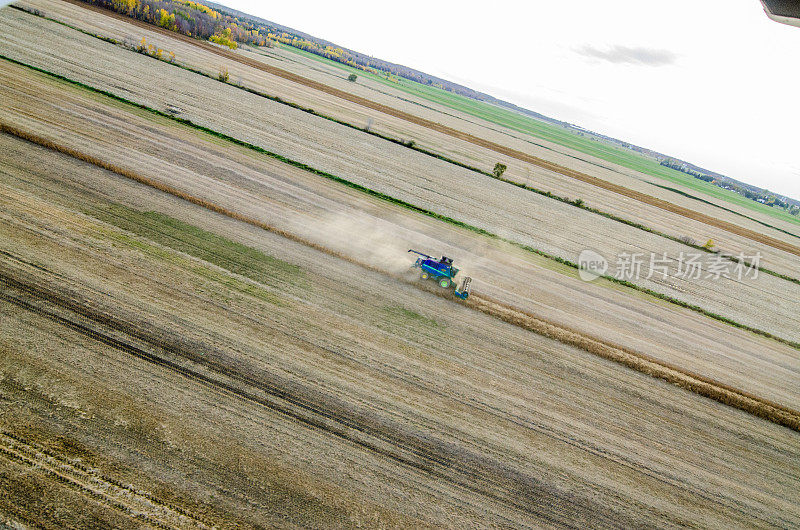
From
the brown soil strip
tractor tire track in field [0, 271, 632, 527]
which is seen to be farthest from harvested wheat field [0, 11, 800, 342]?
tractor tire track in field [0, 271, 632, 527]

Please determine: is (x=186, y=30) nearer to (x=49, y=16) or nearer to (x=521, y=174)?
(x=49, y=16)

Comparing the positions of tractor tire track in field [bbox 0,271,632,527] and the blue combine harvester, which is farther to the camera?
the blue combine harvester

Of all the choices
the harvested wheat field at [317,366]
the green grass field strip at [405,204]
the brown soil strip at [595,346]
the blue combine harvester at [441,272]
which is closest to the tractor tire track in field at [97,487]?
the harvested wheat field at [317,366]

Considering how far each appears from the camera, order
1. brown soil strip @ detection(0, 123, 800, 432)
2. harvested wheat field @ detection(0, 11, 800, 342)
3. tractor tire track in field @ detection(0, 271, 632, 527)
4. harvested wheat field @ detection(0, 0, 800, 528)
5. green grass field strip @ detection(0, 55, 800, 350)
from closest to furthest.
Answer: harvested wheat field @ detection(0, 0, 800, 528) → tractor tire track in field @ detection(0, 271, 632, 527) → brown soil strip @ detection(0, 123, 800, 432) → green grass field strip @ detection(0, 55, 800, 350) → harvested wheat field @ detection(0, 11, 800, 342)

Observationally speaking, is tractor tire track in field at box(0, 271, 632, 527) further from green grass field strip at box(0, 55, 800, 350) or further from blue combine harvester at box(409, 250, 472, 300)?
green grass field strip at box(0, 55, 800, 350)

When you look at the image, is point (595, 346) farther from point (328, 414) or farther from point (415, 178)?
point (415, 178)
